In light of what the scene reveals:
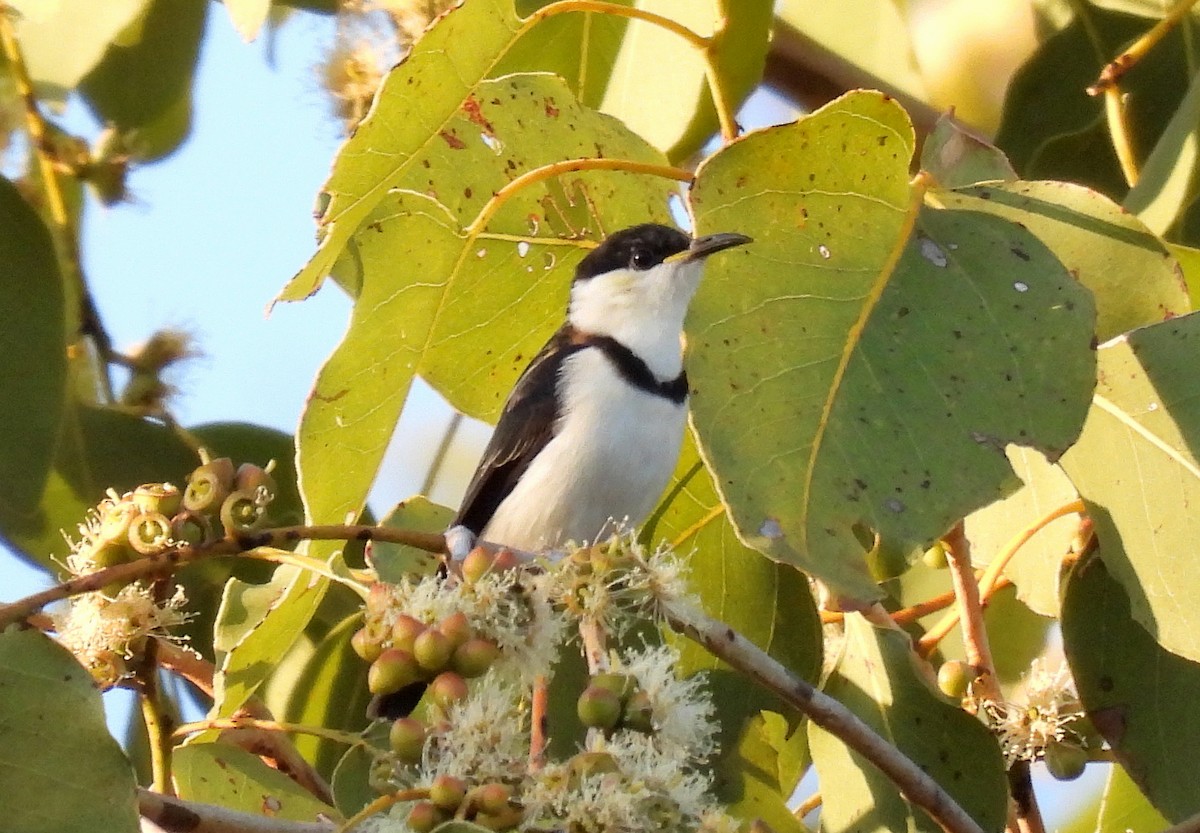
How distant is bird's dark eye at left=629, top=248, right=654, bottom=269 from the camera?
342 centimetres

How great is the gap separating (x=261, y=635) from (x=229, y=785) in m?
0.20

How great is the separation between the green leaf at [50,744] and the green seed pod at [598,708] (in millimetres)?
442

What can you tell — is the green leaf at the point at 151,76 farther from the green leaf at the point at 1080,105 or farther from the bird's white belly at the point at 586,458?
the green leaf at the point at 1080,105

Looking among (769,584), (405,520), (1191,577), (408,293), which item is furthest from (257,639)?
(1191,577)

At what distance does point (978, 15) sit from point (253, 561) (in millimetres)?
1772

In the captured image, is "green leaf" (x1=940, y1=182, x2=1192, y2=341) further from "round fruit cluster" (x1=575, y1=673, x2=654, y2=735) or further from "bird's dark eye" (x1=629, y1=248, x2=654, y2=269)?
"bird's dark eye" (x1=629, y1=248, x2=654, y2=269)

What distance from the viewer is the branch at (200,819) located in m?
1.60

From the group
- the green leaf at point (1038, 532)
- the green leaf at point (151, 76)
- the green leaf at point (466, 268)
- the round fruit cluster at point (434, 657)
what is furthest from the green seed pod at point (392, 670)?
the green leaf at point (151, 76)

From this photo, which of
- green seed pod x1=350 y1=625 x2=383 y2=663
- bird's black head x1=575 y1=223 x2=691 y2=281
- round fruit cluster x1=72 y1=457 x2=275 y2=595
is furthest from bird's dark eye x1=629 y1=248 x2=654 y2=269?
green seed pod x1=350 y1=625 x2=383 y2=663

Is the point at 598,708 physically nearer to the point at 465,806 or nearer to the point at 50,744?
the point at 465,806

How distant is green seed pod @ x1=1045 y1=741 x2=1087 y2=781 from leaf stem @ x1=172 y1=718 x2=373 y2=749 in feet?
3.14

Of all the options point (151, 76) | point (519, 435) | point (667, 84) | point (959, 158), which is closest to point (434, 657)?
point (959, 158)

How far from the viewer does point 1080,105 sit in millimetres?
2789

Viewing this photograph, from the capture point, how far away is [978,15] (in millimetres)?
3174
